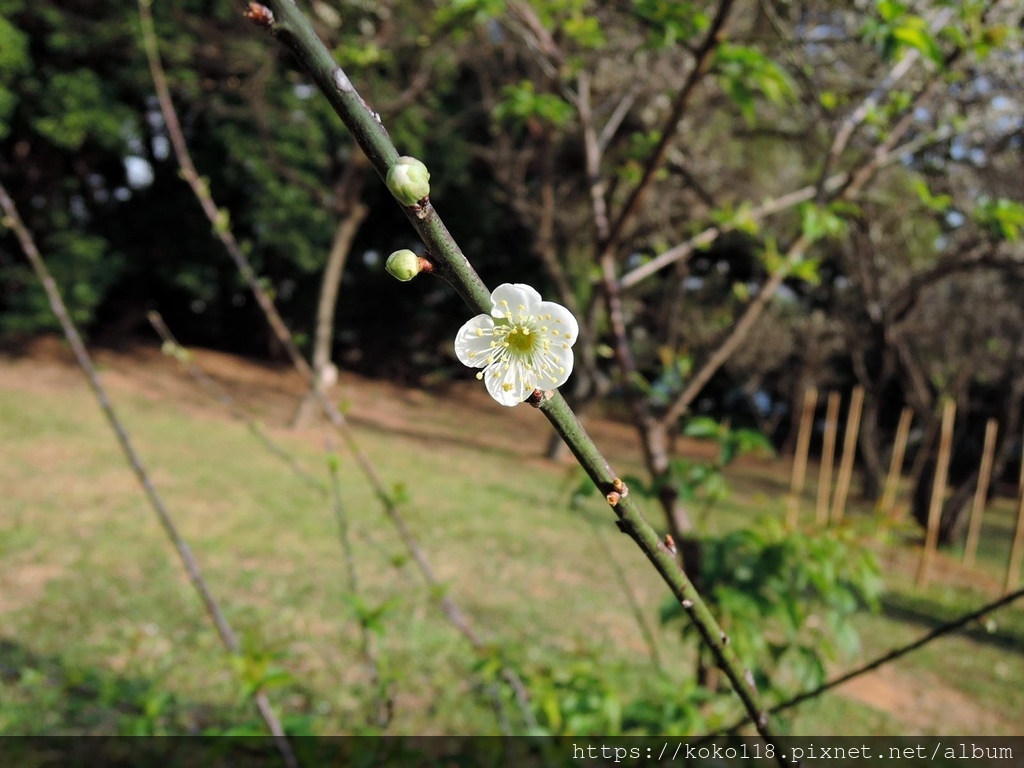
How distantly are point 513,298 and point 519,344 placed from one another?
64mm

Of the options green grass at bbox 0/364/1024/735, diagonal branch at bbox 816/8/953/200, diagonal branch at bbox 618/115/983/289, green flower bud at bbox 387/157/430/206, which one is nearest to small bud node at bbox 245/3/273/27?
green flower bud at bbox 387/157/430/206

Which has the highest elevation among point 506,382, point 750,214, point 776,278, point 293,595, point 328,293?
point 750,214

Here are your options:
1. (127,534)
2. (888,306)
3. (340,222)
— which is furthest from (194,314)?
(888,306)

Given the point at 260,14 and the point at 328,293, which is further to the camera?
the point at 328,293

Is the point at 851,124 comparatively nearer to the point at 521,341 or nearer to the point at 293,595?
the point at 521,341

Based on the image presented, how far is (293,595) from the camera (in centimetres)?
490

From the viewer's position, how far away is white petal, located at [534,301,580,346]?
547 millimetres

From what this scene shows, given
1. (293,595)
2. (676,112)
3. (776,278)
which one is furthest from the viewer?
(293,595)

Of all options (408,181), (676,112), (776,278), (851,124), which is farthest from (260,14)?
(851,124)

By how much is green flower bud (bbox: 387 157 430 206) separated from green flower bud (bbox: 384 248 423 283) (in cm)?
5

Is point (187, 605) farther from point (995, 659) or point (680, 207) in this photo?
point (680, 207)

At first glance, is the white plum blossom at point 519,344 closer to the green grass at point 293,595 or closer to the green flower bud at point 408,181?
the green flower bud at point 408,181

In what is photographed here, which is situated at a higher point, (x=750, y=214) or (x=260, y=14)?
(x=750, y=214)

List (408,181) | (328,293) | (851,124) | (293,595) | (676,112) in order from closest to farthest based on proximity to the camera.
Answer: (408,181)
(676,112)
(851,124)
(293,595)
(328,293)
